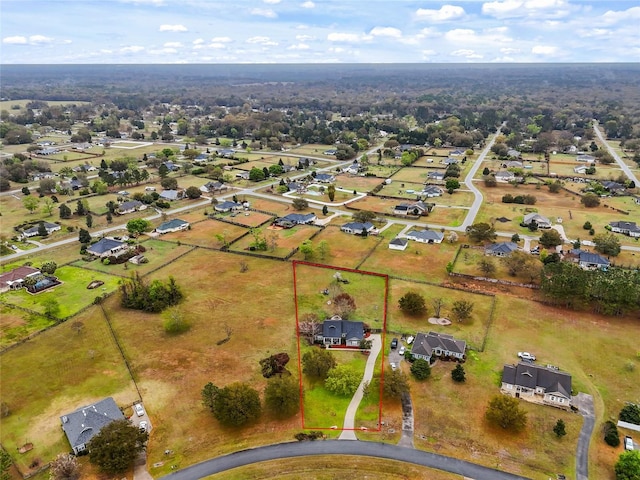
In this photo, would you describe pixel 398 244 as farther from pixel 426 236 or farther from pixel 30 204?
pixel 30 204

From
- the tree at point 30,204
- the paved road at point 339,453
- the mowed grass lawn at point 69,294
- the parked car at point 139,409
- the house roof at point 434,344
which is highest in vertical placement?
the tree at point 30,204

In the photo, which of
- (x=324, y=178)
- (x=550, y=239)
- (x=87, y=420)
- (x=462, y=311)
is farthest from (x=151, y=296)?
(x=324, y=178)

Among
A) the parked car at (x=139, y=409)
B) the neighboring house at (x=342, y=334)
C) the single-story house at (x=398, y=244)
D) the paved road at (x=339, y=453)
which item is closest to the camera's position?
the paved road at (x=339, y=453)

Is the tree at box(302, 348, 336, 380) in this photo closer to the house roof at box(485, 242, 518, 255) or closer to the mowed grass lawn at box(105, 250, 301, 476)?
the mowed grass lawn at box(105, 250, 301, 476)

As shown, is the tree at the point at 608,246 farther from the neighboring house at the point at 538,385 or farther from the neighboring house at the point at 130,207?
the neighboring house at the point at 130,207

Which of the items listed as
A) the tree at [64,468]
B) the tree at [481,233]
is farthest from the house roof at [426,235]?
the tree at [64,468]

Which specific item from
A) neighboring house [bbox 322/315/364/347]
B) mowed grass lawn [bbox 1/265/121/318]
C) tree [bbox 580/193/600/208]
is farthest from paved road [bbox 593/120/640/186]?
mowed grass lawn [bbox 1/265/121/318]
